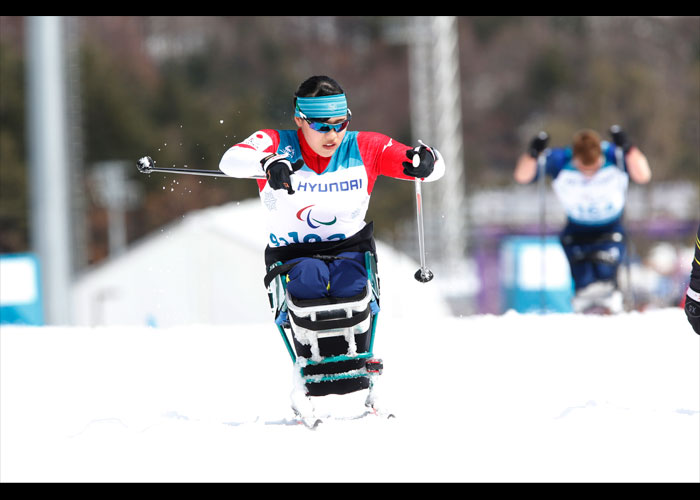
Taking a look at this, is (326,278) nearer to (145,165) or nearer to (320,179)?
(320,179)

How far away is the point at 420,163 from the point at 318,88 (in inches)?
22.4

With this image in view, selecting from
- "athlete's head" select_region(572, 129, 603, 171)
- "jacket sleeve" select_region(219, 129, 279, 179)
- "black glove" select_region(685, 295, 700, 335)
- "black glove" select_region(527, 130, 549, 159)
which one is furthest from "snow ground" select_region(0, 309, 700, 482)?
"black glove" select_region(527, 130, 549, 159)

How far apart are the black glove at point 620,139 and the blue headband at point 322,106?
13.2 feet

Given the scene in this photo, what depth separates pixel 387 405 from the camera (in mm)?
4766

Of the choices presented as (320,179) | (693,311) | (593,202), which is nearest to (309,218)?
(320,179)

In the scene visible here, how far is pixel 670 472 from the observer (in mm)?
3795

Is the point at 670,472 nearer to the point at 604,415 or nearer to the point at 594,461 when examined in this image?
the point at 594,461

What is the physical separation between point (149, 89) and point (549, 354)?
36271 millimetres

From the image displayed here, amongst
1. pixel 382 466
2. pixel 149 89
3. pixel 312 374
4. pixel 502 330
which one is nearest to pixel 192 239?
pixel 502 330

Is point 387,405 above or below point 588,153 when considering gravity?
below

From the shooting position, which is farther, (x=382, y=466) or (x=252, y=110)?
(x=252, y=110)

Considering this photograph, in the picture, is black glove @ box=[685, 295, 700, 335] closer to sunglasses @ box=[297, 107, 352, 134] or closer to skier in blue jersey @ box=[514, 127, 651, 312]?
sunglasses @ box=[297, 107, 352, 134]

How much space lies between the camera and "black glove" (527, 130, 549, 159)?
8.15 meters

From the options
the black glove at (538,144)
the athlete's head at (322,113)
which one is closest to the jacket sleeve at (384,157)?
the athlete's head at (322,113)
